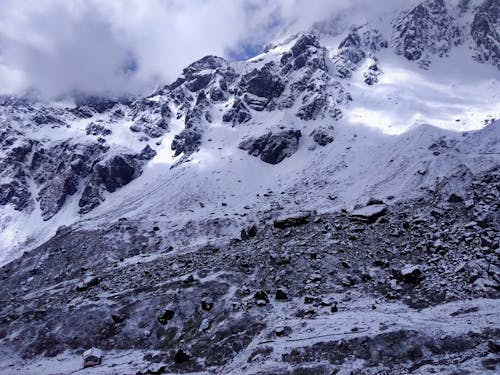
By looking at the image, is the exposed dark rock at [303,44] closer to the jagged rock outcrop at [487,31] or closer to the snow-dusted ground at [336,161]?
the snow-dusted ground at [336,161]

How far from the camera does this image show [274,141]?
123m

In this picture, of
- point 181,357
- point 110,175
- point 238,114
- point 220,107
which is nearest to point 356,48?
point 238,114

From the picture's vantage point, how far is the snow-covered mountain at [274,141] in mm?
79000

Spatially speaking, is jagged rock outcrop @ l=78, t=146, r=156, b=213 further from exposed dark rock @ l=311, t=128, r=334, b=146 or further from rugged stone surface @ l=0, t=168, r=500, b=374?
rugged stone surface @ l=0, t=168, r=500, b=374

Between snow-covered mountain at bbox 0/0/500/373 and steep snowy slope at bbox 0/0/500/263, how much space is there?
1.69 feet

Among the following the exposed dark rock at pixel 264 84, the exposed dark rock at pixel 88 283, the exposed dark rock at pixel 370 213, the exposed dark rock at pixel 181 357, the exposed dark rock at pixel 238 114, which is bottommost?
the exposed dark rock at pixel 181 357

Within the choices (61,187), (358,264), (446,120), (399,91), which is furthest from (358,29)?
(358,264)

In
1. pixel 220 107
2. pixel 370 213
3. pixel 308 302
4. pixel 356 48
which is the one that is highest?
pixel 356 48

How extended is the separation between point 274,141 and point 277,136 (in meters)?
1.89

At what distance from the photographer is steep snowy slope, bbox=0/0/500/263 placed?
86000 millimetres

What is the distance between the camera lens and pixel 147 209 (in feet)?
327

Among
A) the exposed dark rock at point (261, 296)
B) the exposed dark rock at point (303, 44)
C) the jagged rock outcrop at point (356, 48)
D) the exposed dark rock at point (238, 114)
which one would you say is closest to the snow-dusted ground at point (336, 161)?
the exposed dark rock at point (238, 114)

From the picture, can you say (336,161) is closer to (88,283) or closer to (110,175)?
(88,283)

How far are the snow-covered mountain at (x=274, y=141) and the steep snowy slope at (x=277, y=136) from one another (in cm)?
52
